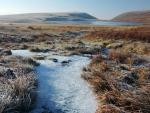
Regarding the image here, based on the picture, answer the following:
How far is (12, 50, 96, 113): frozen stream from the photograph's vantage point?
967 cm

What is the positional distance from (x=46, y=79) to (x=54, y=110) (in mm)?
4142

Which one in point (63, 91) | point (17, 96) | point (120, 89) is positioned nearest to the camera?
point (17, 96)

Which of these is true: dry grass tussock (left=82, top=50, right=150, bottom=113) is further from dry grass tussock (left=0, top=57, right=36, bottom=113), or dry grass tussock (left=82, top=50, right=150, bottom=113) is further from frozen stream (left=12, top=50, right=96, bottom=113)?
dry grass tussock (left=0, top=57, right=36, bottom=113)

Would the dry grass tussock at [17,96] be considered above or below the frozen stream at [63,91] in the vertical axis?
above

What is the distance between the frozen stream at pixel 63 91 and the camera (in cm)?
967

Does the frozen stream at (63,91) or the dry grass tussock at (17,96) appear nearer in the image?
the dry grass tussock at (17,96)

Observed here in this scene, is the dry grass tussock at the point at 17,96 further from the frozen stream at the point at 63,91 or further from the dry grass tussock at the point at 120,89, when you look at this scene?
the dry grass tussock at the point at 120,89

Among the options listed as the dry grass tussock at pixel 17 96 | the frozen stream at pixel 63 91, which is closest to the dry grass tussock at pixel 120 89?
the frozen stream at pixel 63 91

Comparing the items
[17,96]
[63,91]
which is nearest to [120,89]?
[63,91]

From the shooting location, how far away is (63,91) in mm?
11461

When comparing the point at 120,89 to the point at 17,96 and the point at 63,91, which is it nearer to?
the point at 63,91

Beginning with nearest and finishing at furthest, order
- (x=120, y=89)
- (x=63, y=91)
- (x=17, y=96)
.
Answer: (x=17, y=96) → (x=120, y=89) → (x=63, y=91)

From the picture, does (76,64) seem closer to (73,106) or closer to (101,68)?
(101,68)

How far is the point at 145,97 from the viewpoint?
29.1 feet
